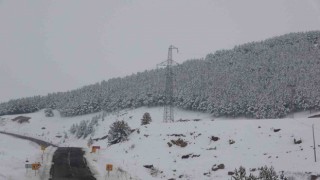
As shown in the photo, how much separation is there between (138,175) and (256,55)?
134204 mm

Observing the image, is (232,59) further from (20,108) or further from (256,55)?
(20,108)

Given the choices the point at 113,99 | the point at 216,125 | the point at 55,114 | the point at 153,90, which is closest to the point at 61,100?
the point at 55,114

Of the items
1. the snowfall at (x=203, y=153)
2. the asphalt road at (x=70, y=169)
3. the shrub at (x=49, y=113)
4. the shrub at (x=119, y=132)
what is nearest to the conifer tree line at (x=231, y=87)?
the shrub at (x=49, y=113)

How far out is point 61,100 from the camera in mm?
182000

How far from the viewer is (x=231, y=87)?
389 ft

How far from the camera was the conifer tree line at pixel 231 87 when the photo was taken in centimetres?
10094

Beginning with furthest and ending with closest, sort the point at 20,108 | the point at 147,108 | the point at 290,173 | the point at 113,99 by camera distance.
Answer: the point at 20,108, the point at 113,99, the point at 147,108, the point at 290,173

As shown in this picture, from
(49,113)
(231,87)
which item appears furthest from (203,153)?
(49,113)

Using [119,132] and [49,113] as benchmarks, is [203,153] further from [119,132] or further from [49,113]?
[49,113]

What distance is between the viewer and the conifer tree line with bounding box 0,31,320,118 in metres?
101

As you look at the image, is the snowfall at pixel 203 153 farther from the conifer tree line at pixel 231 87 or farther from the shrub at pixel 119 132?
the conifer tree line at pixel 231 87

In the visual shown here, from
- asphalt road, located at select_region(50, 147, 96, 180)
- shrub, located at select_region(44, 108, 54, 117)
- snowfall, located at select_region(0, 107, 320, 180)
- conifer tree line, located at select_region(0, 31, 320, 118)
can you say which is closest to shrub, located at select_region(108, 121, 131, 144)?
snowfall, located at select_region(0, 107, 320, 180)

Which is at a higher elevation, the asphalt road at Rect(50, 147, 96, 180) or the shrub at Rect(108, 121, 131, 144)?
the shrub at Rect(108, 121, 131, 144)

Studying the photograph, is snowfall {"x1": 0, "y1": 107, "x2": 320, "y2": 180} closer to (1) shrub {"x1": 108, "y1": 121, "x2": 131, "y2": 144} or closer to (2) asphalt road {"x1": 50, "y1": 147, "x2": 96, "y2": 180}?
(2) asphalt road {"x1": 50, "y1": 147, "x2": 96, "y2": 180}
